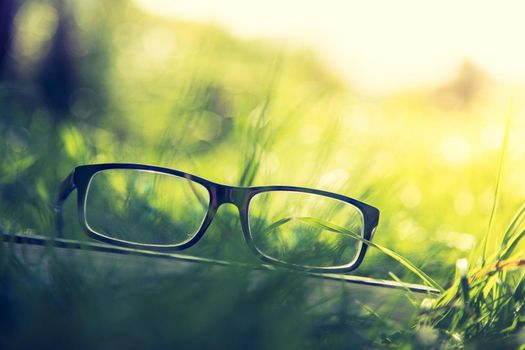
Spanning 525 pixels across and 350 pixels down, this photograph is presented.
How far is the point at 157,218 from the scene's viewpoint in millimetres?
1040

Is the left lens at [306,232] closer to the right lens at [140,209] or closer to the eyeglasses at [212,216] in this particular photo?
the eyeglasses at [212,216]

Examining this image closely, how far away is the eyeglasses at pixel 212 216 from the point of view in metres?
0.88

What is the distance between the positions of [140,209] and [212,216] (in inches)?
8.3

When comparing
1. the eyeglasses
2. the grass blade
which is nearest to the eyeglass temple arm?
the eyeglasses

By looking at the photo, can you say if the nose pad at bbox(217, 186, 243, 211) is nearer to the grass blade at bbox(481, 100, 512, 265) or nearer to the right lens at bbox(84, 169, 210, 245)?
the right lens at bbox(84, 169, 210, 245)

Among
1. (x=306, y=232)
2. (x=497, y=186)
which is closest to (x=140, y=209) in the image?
(x=306, y=232)

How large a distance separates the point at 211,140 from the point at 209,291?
1.69 m

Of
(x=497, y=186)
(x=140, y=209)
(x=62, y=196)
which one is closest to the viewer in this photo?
(x=497, y=186)

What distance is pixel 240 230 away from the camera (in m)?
0.95

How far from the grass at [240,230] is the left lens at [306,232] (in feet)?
0.17

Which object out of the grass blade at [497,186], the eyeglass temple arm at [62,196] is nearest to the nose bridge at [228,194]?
the eyeglass temple arm at [62,196]

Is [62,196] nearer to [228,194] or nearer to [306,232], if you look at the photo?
[228,194]

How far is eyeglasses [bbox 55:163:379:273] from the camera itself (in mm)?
885

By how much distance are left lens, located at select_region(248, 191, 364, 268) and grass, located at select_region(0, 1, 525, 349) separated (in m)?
0.05
